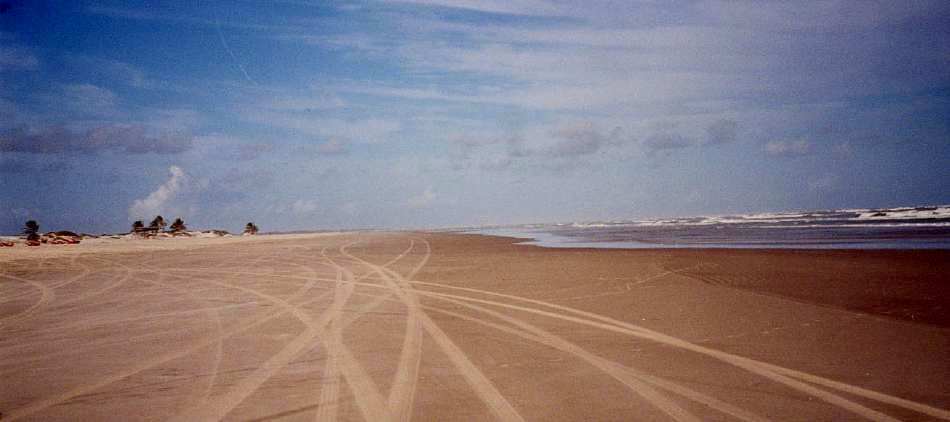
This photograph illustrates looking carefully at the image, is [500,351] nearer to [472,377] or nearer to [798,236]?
[472,377]

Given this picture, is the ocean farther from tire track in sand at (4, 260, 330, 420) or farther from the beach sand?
tire track in sand at (4, 260, 330, 420)

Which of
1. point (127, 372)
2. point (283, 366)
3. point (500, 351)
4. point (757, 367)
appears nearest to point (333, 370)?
point (283, 366)

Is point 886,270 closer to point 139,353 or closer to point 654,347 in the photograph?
point 654,347

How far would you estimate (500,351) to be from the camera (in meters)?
Answer: 5.23

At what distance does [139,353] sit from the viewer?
5.44 metres

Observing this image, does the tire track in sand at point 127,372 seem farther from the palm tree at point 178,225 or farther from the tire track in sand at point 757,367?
the palm tree at point 178,225

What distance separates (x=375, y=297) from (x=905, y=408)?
7.77 meters

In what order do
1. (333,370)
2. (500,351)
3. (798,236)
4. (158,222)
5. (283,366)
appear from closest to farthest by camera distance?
(333,370), (283,366), (500,351), (798,236), (158,222)

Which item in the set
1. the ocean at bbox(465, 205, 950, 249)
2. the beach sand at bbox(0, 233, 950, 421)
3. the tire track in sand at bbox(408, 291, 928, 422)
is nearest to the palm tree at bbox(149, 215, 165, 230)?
the ocean at bbox(465, 205, 950, 249)

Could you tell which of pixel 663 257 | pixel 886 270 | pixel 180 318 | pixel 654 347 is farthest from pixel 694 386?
pixel 663 257

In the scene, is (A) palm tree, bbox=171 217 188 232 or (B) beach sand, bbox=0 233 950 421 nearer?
(B) beach sand, bbox=0 233 950 421

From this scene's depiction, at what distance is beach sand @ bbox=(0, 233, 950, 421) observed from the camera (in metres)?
3.68

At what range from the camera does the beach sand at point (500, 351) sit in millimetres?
3676

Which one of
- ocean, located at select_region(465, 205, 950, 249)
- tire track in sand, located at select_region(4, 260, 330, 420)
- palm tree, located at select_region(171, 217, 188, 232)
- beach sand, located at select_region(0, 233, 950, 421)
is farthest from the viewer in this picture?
palm tree, located at select_region(171, 217, 188, 232)
